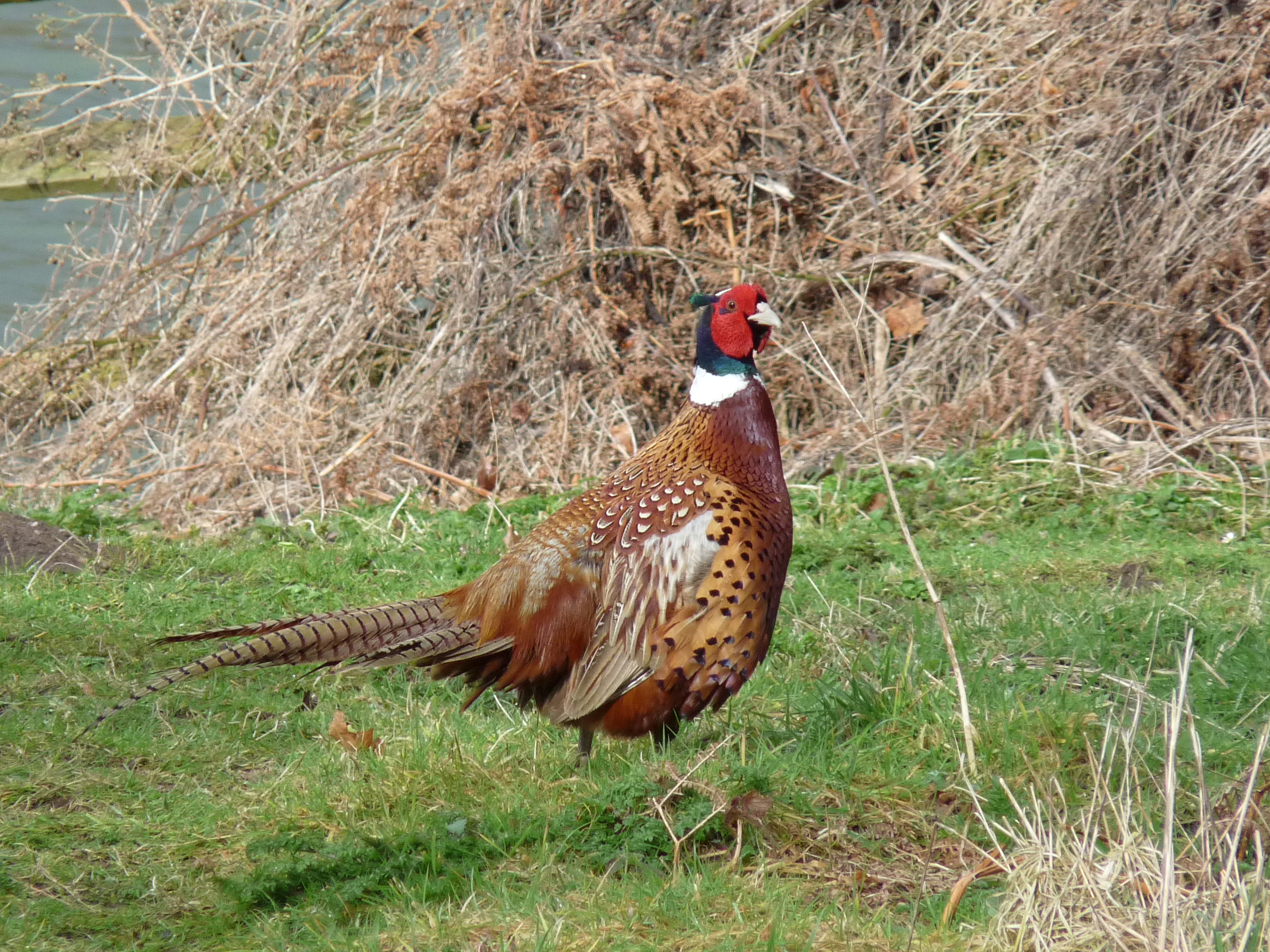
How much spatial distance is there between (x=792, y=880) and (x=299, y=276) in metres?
5.46

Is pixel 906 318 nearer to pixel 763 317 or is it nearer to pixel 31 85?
pixel 763 317

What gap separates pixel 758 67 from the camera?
23.5 feet

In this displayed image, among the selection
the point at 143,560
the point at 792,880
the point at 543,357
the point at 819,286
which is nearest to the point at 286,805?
the point at 792,880

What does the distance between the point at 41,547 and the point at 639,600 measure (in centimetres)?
316

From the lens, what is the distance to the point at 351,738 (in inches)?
133

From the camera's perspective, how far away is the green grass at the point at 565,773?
2486mm

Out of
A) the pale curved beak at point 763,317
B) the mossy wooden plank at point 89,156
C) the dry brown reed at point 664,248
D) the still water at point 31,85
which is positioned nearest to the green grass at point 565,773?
the pale curved beak at point 763,317

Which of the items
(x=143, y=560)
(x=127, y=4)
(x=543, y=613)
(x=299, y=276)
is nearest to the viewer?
(x=543, y=613)

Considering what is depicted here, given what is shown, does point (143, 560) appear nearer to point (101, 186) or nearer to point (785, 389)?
point (785, 389)

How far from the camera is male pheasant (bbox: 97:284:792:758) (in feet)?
9.90

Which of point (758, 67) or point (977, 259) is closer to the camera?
point (977, 259)

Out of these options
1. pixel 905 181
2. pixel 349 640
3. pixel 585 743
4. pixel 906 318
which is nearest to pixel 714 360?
pixel 585 743

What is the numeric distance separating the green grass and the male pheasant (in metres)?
0.16

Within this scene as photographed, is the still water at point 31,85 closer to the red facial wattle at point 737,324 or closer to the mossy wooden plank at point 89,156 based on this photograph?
the mossy wooden plank at point 89,156
